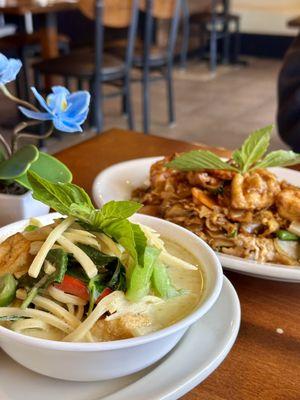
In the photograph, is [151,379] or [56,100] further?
[56,100]

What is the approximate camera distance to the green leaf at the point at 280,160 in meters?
0.85

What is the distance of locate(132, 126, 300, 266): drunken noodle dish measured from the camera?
0.78 meters

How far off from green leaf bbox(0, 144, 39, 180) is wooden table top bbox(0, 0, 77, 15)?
8.18ft

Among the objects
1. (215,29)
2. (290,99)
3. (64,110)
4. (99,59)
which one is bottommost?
(215,29)

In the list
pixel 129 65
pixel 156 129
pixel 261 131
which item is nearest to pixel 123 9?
pixel 129 65

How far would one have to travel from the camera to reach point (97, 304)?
0.51 metres

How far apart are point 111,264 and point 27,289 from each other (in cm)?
9

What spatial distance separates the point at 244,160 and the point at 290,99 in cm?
86

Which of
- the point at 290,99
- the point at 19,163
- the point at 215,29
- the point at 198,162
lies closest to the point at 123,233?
the point at 19,163

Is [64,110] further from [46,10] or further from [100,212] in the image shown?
[46,10]

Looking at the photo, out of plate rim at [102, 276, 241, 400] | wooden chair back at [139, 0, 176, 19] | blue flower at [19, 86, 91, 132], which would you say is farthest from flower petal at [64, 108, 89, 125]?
wooden chair back at [139, 0, 176, 19]

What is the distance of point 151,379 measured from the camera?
1.71 feet

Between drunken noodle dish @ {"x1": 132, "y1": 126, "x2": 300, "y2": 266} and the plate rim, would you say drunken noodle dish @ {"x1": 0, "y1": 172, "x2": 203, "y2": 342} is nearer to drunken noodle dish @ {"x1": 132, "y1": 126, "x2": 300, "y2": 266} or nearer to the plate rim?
the plate rim

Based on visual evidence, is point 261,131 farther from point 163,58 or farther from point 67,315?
point 163,58
